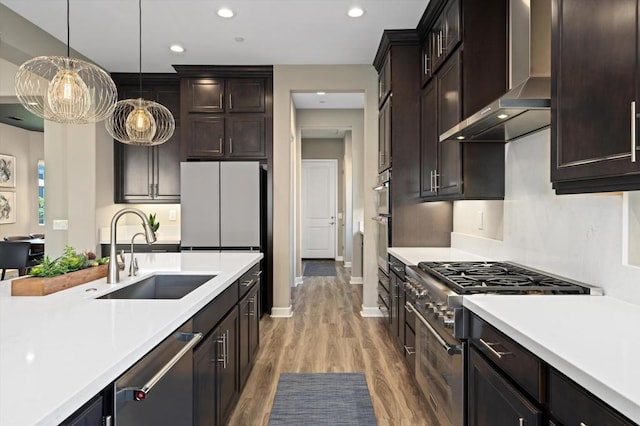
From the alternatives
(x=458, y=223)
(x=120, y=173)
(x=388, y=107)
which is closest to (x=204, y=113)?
(x=120, y=173)

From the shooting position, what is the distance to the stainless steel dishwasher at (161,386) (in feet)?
3.31

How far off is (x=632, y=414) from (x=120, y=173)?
529cm

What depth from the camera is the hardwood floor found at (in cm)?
251

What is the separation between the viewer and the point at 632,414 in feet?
2.50

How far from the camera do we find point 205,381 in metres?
1.77

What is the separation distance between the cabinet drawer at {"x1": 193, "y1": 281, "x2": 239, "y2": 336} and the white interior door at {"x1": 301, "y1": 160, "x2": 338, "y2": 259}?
695cm

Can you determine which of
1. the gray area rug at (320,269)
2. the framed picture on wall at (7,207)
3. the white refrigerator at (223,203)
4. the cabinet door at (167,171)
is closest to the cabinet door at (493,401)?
the white refrigerator at (223,203)

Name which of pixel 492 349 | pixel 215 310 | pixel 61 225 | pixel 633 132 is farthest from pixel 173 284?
pixel 61 225

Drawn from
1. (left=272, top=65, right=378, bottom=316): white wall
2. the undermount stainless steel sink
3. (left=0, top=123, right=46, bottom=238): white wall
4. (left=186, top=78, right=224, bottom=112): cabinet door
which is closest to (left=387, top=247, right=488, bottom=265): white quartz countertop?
(left=272, top=65, right=378, bottom=316): white wall

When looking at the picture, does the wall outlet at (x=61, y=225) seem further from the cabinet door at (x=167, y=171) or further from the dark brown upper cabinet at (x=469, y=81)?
the dark brown upper cabinet at (x=469, y=81)

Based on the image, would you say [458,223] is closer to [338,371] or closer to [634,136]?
[338,371]

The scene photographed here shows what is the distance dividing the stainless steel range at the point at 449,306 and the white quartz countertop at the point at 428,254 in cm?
35

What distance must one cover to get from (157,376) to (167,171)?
4105 millimetres

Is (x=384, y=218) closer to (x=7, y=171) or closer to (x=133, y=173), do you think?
(x=133, y=173)
